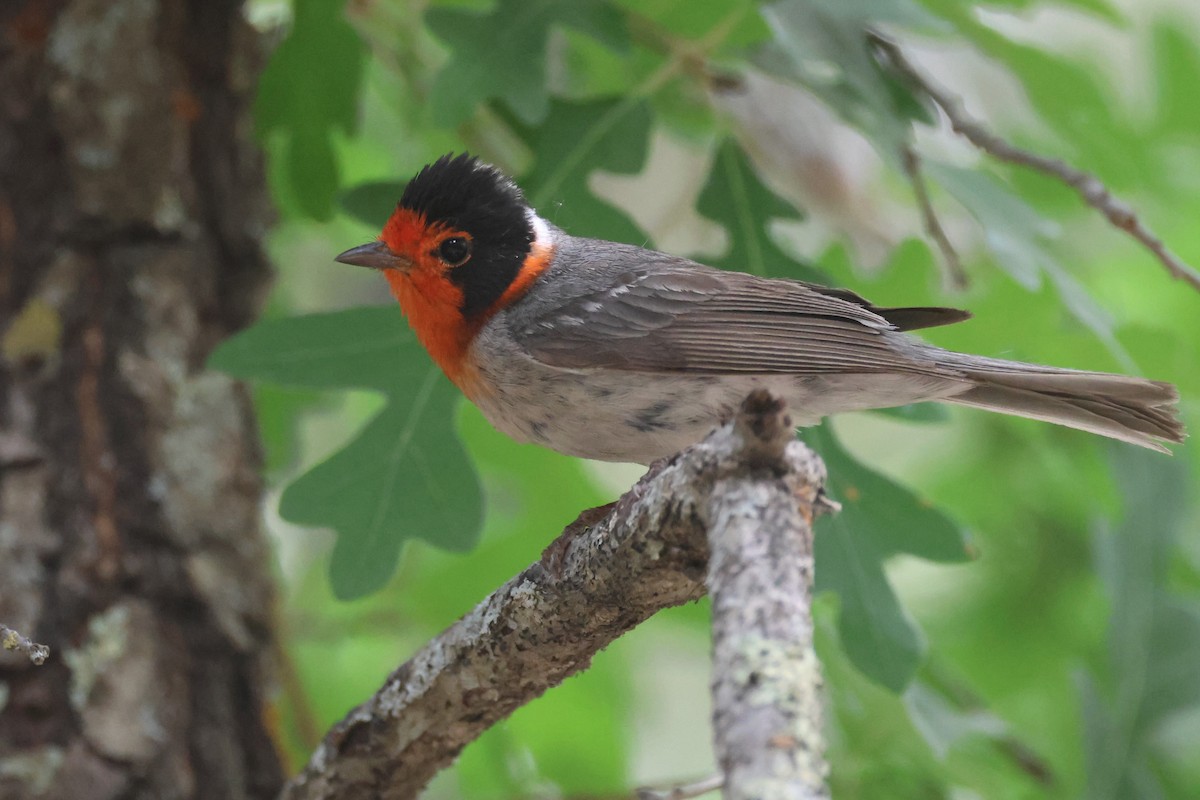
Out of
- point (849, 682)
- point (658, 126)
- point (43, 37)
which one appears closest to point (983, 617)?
point (849, 682)

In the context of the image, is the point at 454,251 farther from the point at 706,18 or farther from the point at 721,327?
the point at 706,18

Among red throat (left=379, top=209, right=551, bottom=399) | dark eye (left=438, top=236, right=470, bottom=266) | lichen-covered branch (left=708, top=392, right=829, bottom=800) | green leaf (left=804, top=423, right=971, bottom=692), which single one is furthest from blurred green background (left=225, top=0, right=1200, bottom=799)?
lichen-covered branch (left=708, top=392, right=829, bottom=800)

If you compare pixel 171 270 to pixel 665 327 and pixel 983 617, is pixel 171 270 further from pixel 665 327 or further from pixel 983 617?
pixel 983 617

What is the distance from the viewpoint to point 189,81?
3.98 m

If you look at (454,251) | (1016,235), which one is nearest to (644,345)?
(454,251)

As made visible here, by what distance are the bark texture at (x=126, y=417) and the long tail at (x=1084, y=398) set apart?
7.55ft

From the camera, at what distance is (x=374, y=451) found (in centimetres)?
328

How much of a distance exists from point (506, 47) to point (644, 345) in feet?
3.30

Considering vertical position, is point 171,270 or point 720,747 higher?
point 171,270

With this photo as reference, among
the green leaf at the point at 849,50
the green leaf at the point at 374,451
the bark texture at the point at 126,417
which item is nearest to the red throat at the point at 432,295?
the green leaf at the point at 374,451

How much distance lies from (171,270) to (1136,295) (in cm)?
415

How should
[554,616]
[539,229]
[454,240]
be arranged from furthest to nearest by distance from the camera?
[539,229] → [454,240] → [554,616]

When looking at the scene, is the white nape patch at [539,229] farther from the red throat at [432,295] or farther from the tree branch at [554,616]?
the tree branch at [554,616]

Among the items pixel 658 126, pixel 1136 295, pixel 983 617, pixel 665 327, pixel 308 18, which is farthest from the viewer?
pixel 1136 295
